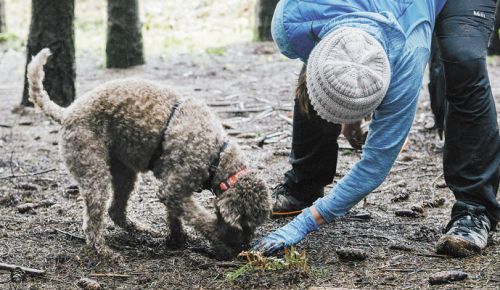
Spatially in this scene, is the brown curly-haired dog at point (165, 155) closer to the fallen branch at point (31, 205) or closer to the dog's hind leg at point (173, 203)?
the dog's hind leg at point (173, 203)

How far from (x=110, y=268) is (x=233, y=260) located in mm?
776

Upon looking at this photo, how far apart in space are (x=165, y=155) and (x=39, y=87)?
1022 mm

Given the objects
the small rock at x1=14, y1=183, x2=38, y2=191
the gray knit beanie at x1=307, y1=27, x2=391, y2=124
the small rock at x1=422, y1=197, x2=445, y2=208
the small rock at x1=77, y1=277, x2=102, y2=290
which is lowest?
the small rock at x1=14, y1=183, x2=38, y2=191

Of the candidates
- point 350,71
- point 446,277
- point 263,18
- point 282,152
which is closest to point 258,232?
point 446,277

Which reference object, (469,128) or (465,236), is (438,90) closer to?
(469,128)

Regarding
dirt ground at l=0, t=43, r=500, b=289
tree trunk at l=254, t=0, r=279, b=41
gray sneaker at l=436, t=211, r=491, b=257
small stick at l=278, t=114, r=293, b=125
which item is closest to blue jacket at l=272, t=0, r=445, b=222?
dirt ground at l=0, t=43, r=500, b=289

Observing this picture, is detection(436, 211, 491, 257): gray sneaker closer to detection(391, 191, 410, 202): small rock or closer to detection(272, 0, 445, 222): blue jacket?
detection(272, 0, 445, 222): blue jacket

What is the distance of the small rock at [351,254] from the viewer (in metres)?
4.43

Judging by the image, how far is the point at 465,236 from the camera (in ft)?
14.5

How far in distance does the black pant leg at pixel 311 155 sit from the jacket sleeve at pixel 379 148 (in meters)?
0.99

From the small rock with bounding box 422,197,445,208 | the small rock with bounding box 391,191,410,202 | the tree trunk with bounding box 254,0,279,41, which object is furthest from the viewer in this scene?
the tree trunk with bounding box 254,0,279,41

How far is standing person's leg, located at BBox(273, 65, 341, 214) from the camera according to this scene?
530 cm

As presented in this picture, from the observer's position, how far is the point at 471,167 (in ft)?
15.2

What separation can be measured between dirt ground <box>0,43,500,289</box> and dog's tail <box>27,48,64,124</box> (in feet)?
2.79
